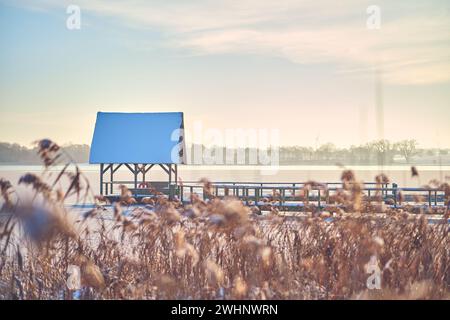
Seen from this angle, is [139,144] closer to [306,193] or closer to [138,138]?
[138,138]

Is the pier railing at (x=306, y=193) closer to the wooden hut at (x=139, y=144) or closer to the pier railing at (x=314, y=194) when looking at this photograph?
the pier railing at (x=314, y=194)

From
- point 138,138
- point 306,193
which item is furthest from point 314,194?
point 306,193

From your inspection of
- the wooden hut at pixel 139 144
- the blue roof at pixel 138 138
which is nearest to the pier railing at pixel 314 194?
the wooden hut at pixel 139 144

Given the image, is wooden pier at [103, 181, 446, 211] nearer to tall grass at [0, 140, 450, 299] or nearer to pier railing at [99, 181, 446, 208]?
pier railing at [99, 181, 446, 208]

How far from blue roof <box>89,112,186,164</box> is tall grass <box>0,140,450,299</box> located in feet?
54.6

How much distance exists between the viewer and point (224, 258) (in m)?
5.10

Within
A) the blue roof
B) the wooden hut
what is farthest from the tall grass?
the blue roof

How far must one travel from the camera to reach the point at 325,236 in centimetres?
538

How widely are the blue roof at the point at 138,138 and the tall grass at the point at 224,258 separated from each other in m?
16.6

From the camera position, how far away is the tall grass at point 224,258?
4.08 meters

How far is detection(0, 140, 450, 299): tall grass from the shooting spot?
4078mm
